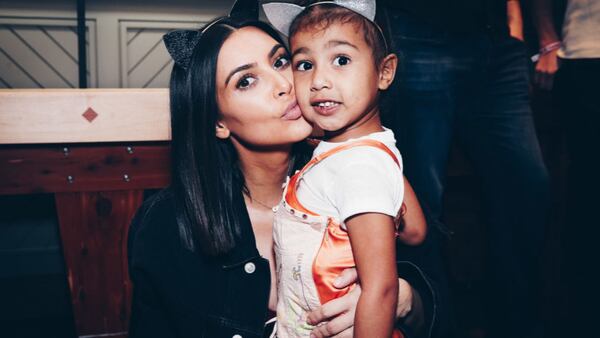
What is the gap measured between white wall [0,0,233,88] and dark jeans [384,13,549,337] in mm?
1795

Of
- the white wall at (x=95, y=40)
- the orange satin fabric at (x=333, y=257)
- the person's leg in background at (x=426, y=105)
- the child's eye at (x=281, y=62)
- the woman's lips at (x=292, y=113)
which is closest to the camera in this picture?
the orange satin fabric at (x=333, y=257)

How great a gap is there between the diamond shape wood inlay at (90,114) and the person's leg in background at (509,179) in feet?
4.01

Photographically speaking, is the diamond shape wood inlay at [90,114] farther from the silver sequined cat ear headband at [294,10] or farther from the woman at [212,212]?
the silver sequined cat ear headband at [294,10]

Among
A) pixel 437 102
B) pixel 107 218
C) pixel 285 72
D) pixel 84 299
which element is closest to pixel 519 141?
pixel 437 102

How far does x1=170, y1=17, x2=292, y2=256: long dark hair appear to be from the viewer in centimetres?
137

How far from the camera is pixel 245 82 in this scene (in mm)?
1388

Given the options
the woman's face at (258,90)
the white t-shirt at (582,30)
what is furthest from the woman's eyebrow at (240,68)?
the white t-shirt at (582,30)

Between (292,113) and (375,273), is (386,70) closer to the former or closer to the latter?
(292,113)

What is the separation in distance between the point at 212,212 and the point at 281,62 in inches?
18.1

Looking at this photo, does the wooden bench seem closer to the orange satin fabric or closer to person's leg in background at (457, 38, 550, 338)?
the orange satin fabric

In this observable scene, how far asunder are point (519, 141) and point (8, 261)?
2703 mm

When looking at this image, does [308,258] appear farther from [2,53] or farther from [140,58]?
[2,53]

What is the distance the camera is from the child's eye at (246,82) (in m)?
1.38

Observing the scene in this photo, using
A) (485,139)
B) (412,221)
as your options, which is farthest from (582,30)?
(412,221)
